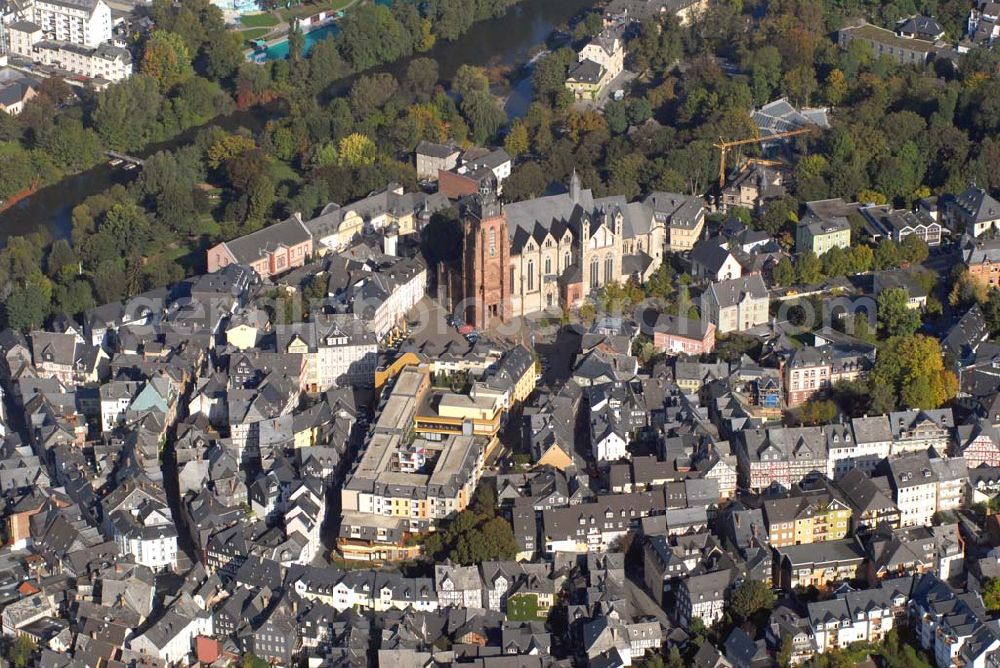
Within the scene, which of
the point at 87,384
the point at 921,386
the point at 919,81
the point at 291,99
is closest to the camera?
the point at 921,386

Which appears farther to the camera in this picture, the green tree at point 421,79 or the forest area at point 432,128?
the green tree at point 421,79

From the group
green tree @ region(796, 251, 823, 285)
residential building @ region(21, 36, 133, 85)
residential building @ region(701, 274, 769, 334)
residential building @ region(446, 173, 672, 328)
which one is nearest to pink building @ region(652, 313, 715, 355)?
residential building @ region(701, 274, 769, 334)

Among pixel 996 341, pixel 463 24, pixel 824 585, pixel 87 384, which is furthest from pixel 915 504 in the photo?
pixel 463 24

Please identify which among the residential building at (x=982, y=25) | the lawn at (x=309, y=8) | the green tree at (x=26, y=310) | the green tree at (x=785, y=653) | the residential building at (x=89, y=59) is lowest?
the lawn at (x=309, y=8)

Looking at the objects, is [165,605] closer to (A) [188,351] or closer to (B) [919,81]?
(A) [188,351]

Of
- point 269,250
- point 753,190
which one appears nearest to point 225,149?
point 269,250

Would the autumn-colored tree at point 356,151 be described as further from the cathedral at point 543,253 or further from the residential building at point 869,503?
the residential building at point 869,503

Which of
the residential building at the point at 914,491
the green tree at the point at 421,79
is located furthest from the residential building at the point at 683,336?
the green tree at the point at 421,79
